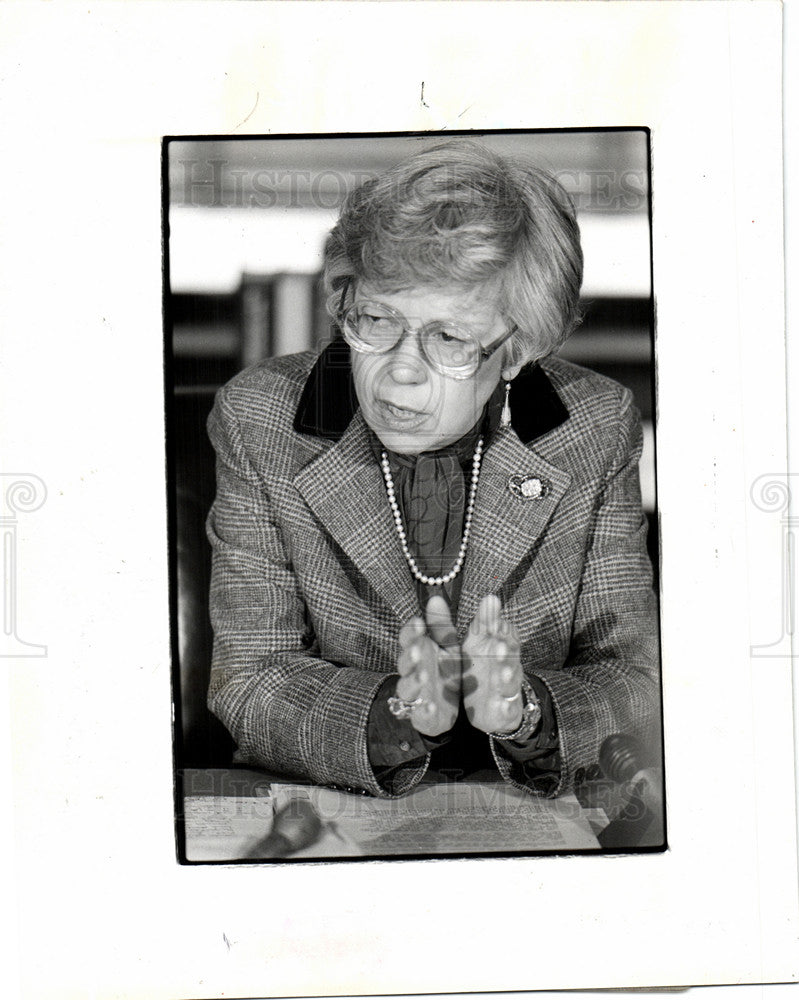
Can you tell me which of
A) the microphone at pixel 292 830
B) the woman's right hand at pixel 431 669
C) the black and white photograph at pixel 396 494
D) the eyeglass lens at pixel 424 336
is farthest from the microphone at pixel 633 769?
the eyeglass lens at pixel 424 336

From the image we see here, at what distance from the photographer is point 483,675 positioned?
1010 mm

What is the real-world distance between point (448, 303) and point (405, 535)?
0.22 m

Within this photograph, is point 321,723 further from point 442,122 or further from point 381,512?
point 442,122

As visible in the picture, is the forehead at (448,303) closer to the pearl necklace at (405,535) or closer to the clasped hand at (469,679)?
the pearl necklace at (405,535)

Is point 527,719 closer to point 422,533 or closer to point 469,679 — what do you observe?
point 469,679

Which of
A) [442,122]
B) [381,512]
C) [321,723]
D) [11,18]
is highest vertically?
[11,18]

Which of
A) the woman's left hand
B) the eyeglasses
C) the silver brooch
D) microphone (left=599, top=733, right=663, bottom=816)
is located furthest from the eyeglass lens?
microphone (left=599, top=733, right=663, bottom=816)

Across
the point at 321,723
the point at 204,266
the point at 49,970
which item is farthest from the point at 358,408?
the point at 49,970

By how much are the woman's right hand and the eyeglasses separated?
22 centimetres

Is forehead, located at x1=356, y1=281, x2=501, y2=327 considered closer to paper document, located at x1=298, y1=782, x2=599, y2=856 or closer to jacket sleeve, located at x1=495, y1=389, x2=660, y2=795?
jacket sleeve, located at x1=495, y1=389, x2=660, y2=795

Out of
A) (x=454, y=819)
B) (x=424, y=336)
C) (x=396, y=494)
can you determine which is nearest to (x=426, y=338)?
(x=424, y=336)

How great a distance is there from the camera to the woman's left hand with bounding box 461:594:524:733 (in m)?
1.01

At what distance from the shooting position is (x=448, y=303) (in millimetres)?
994

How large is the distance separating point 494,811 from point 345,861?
0.50ft
